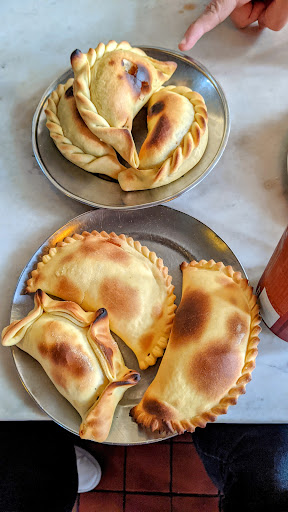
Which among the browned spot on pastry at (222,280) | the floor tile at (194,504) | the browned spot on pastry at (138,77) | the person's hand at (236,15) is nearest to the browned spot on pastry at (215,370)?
the browned spot on pastry at (222,280)

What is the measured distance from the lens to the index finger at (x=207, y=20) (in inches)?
36.5

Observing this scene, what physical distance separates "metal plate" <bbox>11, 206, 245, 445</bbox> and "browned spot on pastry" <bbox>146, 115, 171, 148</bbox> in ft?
0.39

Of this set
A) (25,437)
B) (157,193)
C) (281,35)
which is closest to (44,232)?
(157,193)

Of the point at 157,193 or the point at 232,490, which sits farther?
the point at 232,490

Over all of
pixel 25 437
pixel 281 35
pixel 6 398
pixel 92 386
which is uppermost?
pixel 281 35

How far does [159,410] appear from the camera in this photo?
2.06 ft

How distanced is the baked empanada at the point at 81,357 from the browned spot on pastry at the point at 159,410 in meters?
0.04

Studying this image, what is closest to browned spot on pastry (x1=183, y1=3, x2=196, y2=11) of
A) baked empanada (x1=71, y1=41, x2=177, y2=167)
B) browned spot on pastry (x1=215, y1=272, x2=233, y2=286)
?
baked empanada (x1=71, y1=41, x2=177, y2=167)

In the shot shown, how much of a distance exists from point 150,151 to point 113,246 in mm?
182

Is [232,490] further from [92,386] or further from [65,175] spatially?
[65,175]

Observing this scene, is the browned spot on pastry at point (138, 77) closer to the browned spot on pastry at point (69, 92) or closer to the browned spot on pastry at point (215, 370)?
the browned spot on pastry at point (69, 92)

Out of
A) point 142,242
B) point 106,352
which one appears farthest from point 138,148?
point 106,352

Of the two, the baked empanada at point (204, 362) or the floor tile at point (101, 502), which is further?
the floor tile at point (101, 502)

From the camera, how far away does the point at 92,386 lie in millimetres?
653
